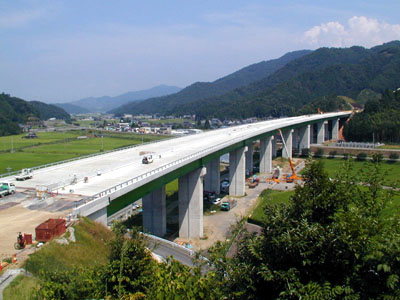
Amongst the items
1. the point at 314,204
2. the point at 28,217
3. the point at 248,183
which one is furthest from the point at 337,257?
the point at 248,183

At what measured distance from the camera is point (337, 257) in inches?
315

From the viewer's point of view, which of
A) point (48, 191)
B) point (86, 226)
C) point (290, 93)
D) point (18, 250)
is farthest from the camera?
point (290, 93)

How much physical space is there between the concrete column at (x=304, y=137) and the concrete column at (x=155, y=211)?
54.9 metres

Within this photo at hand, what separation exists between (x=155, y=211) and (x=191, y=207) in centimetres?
325

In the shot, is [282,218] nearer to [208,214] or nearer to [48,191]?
[48,191]

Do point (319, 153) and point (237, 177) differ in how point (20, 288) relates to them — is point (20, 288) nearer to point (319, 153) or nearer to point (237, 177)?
point (237, 177)

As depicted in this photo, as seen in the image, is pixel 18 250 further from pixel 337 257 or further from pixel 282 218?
pixel 337 257

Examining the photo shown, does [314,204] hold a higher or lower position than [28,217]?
higher

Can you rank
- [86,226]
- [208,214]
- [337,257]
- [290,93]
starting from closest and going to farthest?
[337,257], [86,226], [208,214], [290,93]

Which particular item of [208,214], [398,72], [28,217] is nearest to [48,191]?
[28,217]

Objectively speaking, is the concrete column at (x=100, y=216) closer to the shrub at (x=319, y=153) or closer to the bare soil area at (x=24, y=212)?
the bare soil area at (x=24, y=212)

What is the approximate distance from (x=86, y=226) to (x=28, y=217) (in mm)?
3070

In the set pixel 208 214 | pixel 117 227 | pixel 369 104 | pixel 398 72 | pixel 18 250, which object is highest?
pixel 398 72

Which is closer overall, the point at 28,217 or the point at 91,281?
the point at 91,281
